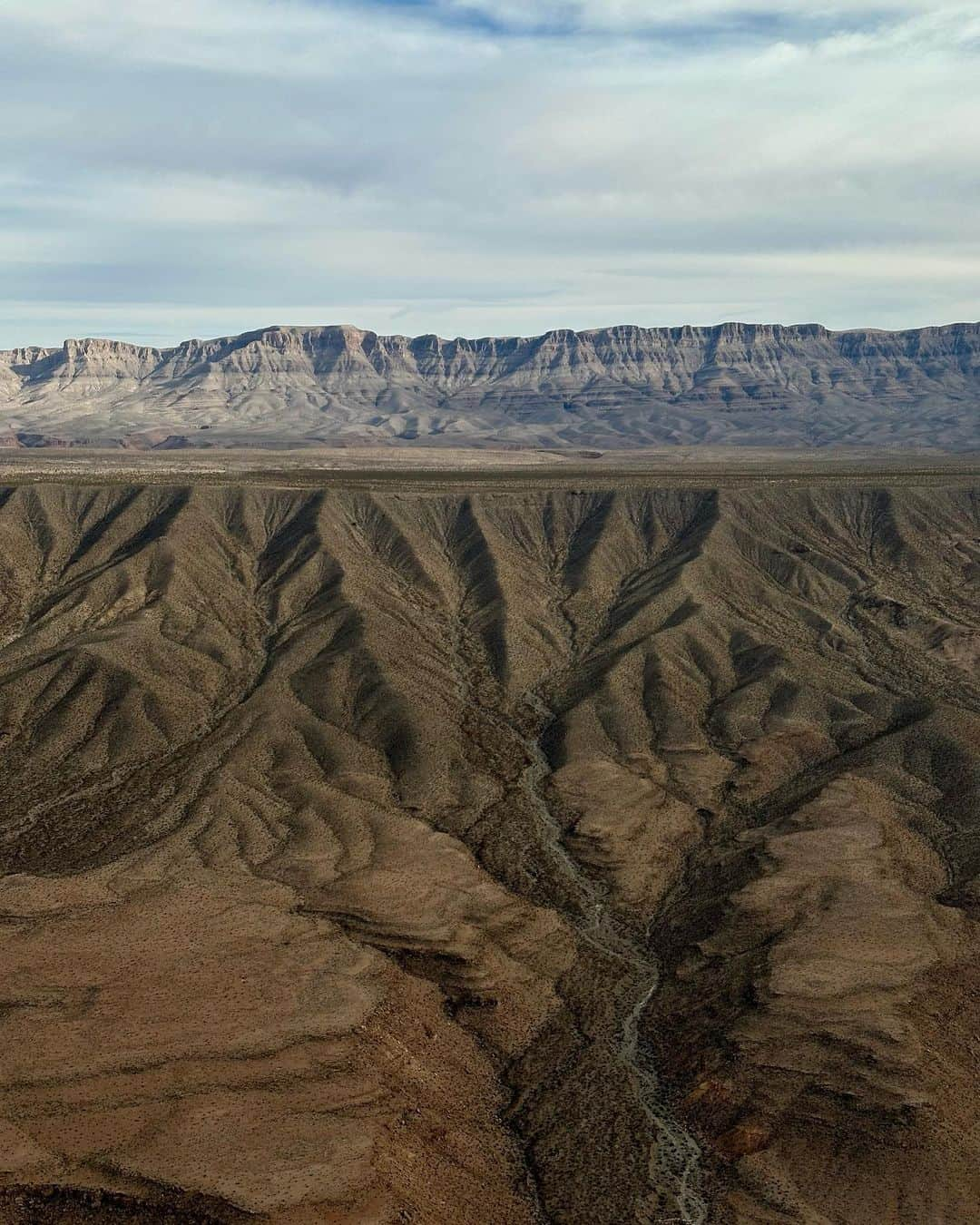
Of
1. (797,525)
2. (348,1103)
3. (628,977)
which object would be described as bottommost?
(628,977)

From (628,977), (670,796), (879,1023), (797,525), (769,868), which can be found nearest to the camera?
(879,1023)

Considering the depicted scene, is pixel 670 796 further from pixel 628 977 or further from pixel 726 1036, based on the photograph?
pixel 726 1036

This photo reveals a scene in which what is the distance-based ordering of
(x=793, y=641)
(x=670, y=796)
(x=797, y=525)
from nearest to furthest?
1. (x=670, y=796)
2. (x=793, y=641)
3. (x=797, y=525)

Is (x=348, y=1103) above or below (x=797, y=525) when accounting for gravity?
below

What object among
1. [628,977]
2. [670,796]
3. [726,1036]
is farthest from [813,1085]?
[670,796]

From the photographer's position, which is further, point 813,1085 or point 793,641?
point 793,641

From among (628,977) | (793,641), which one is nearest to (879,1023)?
(628,977)

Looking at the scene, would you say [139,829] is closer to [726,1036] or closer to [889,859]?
[726,1036]
